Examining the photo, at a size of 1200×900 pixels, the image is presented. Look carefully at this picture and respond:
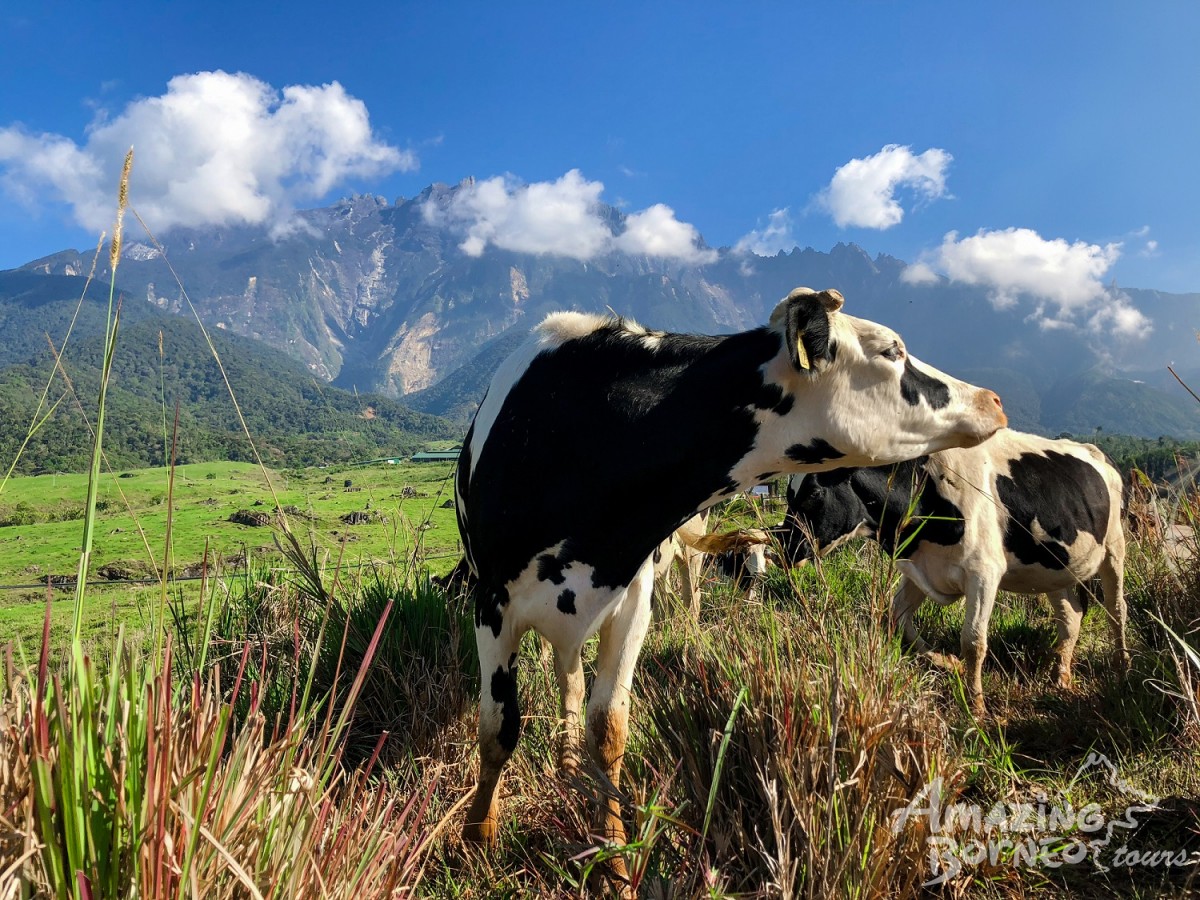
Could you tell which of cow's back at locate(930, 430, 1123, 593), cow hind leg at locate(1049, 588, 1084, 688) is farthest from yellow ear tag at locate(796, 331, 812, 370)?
cow hind leg at locate(1049, 588, 1084, 688)

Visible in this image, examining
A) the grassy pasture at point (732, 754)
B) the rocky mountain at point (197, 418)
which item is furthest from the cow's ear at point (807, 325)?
the rocky mountain at point (197, 418)

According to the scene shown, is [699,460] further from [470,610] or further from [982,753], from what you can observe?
[470,610]

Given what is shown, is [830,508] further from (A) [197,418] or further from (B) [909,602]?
(A) [197,418]

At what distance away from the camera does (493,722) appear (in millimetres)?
3277

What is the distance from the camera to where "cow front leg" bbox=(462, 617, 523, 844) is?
322 centimetres

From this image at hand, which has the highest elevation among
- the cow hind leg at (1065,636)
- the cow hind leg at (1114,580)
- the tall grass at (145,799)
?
the tall grass at (145,799)

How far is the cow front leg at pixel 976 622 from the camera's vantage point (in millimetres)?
5191

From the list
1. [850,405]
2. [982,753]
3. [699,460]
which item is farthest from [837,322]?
[982,753]

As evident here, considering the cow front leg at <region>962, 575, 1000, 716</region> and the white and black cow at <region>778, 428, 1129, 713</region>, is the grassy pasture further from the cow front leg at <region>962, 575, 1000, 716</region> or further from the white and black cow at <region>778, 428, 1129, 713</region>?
the white and black cow at <region>778, 428, 1129, 713</region>

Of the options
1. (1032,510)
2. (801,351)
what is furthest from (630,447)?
(1032,510)

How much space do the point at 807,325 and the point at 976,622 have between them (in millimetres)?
3655

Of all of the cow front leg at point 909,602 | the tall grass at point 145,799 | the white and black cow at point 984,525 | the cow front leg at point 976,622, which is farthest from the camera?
the cow front leg at point 909,602

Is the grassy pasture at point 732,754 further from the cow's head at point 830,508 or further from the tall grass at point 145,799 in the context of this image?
the cow's head at point 830,508

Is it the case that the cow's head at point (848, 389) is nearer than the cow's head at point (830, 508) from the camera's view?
Yes
